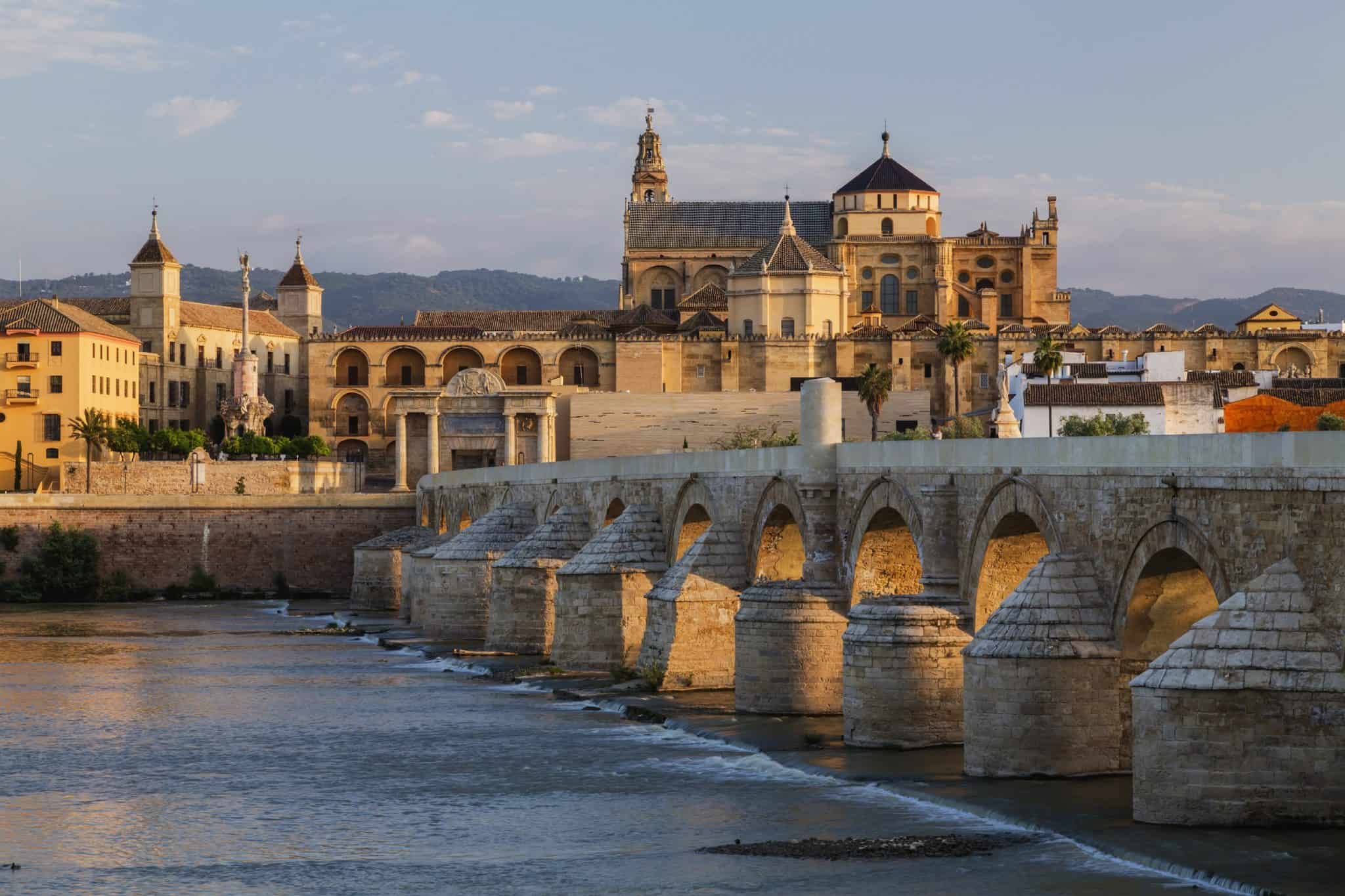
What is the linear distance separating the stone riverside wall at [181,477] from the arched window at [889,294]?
35549mm

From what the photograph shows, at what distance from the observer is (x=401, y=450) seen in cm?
8700

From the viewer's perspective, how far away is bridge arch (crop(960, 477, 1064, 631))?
25406 millimetres

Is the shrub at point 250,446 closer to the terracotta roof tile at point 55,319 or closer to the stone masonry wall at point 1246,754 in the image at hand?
the terracotta roof tile at point 55,319

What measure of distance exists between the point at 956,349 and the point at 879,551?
6703 cm

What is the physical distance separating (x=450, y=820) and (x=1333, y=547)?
35.9 feet

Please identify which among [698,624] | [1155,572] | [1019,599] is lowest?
[698,624]

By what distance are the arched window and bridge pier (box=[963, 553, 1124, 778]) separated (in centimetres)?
8763

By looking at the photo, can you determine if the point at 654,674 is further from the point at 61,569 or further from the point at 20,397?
the point at 20,397

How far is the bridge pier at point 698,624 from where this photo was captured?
3362cm

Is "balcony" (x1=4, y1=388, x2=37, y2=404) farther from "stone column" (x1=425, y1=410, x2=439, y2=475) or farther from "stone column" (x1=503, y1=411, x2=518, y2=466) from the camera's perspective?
"stone column" (x1=503, y1=411, x2=518, y2=466)

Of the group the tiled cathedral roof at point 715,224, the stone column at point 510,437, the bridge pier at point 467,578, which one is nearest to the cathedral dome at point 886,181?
the tiled cathedral roof at point 715,224

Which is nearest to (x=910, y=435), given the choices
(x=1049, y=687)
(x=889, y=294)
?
(x=889, y=294)

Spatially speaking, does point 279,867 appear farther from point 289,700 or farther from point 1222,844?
point 289,700

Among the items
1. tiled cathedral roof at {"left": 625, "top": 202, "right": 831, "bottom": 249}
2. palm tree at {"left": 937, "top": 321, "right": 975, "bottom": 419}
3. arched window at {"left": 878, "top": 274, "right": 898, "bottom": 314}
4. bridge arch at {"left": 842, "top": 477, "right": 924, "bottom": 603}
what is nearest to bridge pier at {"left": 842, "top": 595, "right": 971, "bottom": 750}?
bridge arch at {"left": 842, "top": 477, "right": 924, "bottom": 603}
